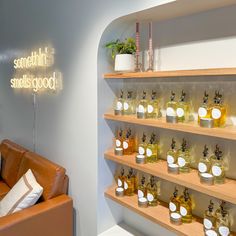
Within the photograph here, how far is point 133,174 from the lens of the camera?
6.73 feet

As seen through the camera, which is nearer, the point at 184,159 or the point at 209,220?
the point at 209,220

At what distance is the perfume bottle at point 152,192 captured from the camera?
181cm

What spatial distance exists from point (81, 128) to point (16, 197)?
773 mm

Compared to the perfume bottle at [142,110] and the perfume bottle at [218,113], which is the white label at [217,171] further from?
the perfume bottle at [142,110]

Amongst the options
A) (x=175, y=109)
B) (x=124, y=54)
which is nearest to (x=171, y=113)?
(x=175, y=109)

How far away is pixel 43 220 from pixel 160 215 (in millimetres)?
907

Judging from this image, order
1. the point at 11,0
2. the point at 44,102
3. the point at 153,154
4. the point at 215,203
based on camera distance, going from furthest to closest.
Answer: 1. the point at 11,0
2. the point at 44,102
3. the point at 153,154
4. the point at 215,203

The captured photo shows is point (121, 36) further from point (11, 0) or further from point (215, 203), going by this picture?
point (11, 0)

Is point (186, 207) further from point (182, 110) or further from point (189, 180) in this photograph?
point (182, 110)

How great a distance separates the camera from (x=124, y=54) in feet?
5.77

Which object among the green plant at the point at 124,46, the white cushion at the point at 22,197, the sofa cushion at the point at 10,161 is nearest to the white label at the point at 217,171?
the green plant at the point at 124,46

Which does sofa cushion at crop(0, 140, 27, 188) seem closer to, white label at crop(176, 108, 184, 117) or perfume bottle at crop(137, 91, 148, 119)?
perfume bottle at crop(137, 91, 148, 119)

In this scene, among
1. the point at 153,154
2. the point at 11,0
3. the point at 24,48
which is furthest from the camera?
the point at 11,0

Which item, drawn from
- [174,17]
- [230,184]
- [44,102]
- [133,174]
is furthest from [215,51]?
[44,102]
